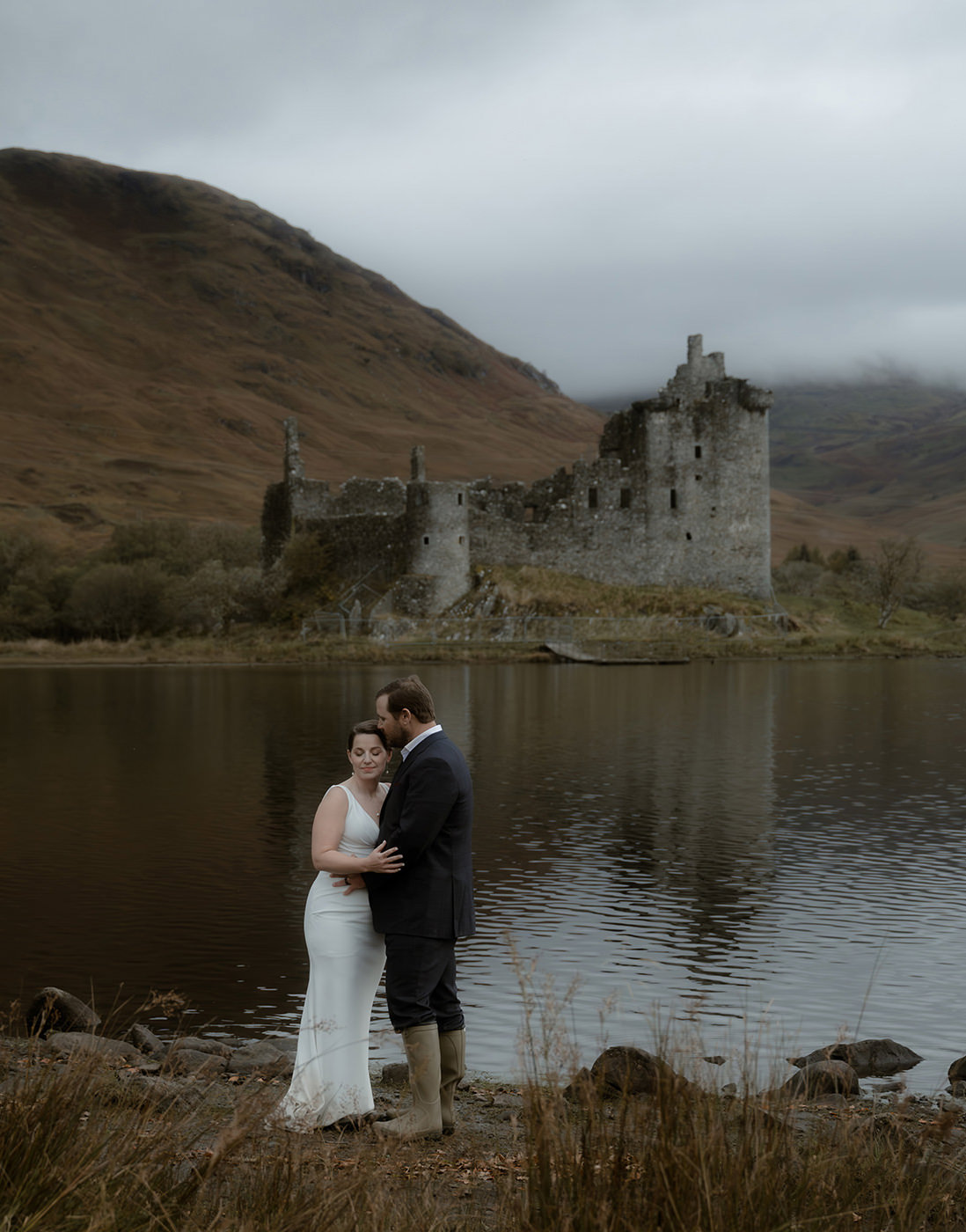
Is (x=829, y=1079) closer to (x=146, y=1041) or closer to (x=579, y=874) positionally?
(x=146, y=1041)

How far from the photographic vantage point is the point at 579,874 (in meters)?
13.8

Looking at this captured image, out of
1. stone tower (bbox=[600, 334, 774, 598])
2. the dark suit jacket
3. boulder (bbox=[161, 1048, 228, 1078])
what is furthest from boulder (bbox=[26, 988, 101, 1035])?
stone tower (bbox=[600, 334, 774, 598])

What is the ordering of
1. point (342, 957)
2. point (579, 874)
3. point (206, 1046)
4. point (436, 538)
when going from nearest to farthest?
point (342, 957), point (206, 1046), point (579, 874), point (436, 538)

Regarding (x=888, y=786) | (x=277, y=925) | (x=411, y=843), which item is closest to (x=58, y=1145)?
(x=411, y=843)

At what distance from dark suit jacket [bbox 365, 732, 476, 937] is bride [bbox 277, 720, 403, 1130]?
131 millimetres

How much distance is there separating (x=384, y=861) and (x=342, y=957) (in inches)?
26.0

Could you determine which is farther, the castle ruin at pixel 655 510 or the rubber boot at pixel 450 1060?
the castle ruin at pixel 655 510

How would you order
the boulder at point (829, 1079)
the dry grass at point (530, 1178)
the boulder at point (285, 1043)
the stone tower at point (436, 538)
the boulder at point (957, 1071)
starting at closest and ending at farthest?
the dry grass at point (530, 1178), the boulder at point (829, 1079), the boulder at point (957, 1071), the boulder at point (285, 1043), the stone tower at point (436, 538)

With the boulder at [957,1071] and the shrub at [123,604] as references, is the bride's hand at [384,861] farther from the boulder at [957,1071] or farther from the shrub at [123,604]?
the shrub at [123,604]

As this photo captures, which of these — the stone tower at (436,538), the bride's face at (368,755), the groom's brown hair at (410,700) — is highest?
the stone tower at (436,538)

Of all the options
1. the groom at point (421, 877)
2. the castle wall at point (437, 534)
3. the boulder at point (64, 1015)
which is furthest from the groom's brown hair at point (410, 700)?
the castle wall at point (437, 534)

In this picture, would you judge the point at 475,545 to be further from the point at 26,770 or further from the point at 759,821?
the point at 759,821

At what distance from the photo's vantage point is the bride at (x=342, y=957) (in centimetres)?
655

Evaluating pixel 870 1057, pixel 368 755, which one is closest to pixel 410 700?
pixel 368 755
